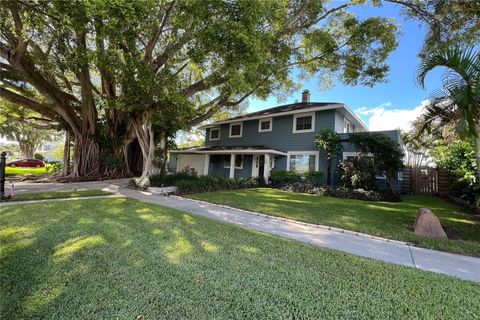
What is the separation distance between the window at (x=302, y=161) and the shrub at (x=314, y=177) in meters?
0.69

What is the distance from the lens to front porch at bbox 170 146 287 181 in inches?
620

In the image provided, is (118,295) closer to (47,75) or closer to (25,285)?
(25,285)

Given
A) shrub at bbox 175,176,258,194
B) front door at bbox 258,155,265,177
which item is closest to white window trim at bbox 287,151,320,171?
front door at bbox 258,155,265,177

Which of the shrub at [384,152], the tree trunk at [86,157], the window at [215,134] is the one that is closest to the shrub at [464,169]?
the shrub at [384,152]

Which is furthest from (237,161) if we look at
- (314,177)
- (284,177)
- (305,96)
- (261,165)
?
(305,96)

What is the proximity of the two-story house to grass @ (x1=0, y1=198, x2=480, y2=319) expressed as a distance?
37.5ft

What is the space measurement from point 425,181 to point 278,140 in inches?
368

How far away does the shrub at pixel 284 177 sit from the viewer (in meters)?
14.6

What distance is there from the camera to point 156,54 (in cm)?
1362

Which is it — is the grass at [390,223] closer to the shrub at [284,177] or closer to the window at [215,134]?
the shrub at [284,177]

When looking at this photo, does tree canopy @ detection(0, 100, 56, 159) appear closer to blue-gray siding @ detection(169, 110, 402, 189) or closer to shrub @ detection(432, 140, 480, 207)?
blue-gray siding @ detection(169, 110, 402, 189)

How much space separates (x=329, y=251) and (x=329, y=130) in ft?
36.0

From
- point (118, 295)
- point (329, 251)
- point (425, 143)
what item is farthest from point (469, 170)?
point (425, 143)

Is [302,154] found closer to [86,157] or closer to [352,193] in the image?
[352,193]
